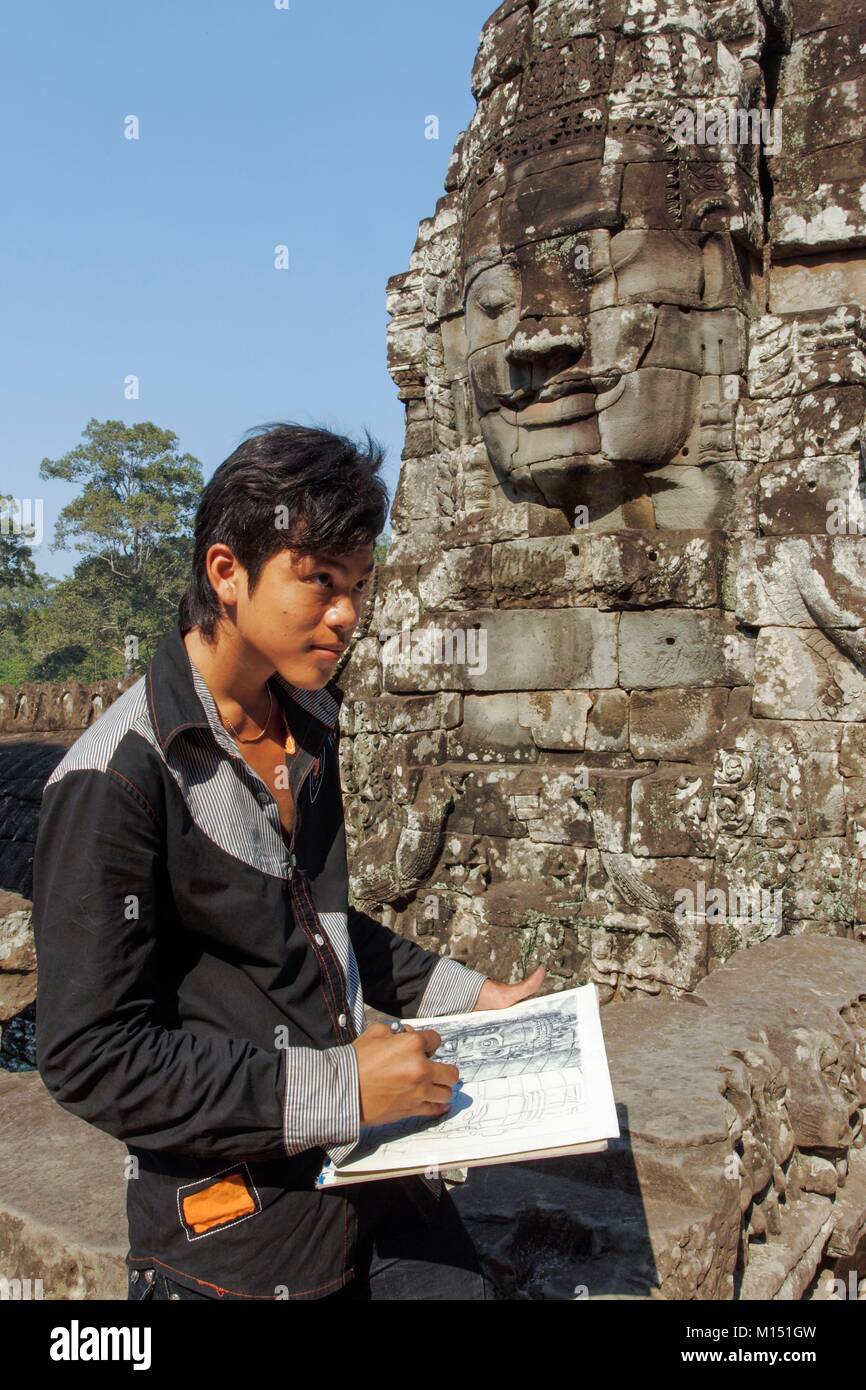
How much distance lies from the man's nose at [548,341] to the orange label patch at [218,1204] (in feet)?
17.0

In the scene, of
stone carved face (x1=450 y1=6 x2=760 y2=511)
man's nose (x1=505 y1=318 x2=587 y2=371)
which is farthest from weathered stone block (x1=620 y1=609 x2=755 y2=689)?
man's nose (x1=505 y1=318 x2=587 y2=371)

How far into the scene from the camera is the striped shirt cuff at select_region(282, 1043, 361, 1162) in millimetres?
1343

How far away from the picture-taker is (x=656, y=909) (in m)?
5.36

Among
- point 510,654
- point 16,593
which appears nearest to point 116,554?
point 16,593

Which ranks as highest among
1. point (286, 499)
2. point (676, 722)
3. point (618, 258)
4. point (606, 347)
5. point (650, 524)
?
point (618, 258)

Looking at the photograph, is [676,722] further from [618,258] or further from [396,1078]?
[396,1078]

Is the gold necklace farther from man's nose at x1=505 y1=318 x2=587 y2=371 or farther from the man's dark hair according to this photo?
man's nose at x1=505 y1=318 x2=587 y2=371

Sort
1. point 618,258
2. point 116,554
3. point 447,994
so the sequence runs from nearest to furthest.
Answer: point 447,994
point 618,258
point 116,554

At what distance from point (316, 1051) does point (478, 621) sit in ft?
16.6

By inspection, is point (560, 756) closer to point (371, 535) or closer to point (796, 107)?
point (796, 107)

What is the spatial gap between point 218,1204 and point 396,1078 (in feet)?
0.94

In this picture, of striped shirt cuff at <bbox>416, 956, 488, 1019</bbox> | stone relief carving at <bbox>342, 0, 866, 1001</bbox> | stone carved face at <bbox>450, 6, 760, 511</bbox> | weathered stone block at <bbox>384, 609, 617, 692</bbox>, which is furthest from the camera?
weathered stone block at <bbox>384, 609, 617, 692</bbox>

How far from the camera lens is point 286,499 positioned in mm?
1511

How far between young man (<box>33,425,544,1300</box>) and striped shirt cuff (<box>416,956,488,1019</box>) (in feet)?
0.96
